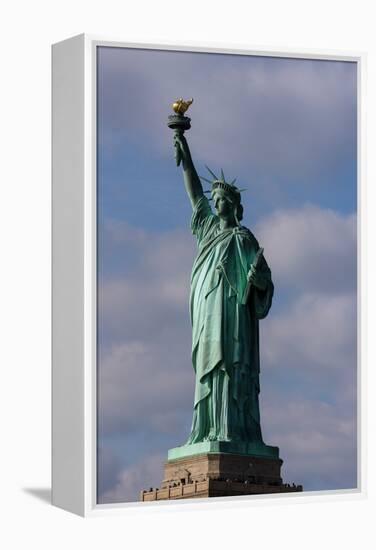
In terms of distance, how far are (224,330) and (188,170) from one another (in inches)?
67.3

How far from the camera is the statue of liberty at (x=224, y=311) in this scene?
2320 cm

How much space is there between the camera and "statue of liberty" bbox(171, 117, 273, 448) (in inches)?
914

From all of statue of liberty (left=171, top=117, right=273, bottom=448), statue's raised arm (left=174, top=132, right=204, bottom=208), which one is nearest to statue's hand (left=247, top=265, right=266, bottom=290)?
statue of liberty (left=171, top=117, right=273, bottom=448)

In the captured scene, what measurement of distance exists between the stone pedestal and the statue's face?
2.54 meters

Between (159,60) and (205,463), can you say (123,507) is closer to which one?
(205,463)

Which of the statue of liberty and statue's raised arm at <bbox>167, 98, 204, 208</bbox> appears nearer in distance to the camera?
statue's raised arm at <bbox>167, 98, 204, 208</bbox>

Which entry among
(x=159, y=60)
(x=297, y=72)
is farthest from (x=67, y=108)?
(x=297, y=72)

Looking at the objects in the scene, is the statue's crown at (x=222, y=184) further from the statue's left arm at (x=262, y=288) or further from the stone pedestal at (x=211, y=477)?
the stone pedestal at (x=211, y=477)

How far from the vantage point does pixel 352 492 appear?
78.1 ft

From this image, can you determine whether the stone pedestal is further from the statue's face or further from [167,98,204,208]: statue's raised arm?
[167,98,204,208]: statue's raised arm

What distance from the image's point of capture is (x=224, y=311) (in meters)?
23.3

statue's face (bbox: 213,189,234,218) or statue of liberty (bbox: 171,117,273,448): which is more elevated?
statue's face (bbox: 213,189,234,218)

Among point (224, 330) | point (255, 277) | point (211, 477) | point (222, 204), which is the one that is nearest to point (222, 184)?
point (222, 204)

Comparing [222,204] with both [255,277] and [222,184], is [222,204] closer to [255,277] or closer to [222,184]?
[222,184]
